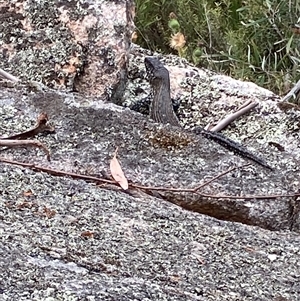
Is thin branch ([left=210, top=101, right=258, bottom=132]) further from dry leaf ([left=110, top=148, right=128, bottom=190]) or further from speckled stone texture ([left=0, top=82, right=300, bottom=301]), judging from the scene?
dry leaf ([left=110, top=148, right=128, bottom=190])

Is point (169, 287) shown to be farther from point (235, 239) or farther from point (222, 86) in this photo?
point (222, 86)

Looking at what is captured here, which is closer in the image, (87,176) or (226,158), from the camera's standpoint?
(87,176)

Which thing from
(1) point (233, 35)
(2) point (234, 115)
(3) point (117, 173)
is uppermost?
(3) point (117, 173)

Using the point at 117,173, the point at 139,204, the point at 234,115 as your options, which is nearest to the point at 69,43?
the point at 234,115

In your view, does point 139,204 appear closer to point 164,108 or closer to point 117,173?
point 117,173

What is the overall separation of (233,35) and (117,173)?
2.33 m

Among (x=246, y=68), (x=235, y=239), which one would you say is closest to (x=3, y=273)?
(x=235, y=239)

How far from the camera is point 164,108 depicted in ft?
7.96

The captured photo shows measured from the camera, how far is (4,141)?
1.80 metres

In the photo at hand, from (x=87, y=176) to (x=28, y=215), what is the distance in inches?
14.9

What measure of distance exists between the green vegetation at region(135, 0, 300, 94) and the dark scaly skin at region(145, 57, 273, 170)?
3.72 ft

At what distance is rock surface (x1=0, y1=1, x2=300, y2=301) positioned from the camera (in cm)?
122

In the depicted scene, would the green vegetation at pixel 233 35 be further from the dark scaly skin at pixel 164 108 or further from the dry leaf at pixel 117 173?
the dry leaf at pixel 117 173

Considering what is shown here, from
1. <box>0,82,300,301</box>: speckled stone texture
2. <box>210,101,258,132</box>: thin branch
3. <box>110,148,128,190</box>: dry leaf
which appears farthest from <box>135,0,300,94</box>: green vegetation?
<box>110,148,128,190</box>: dry leaf
